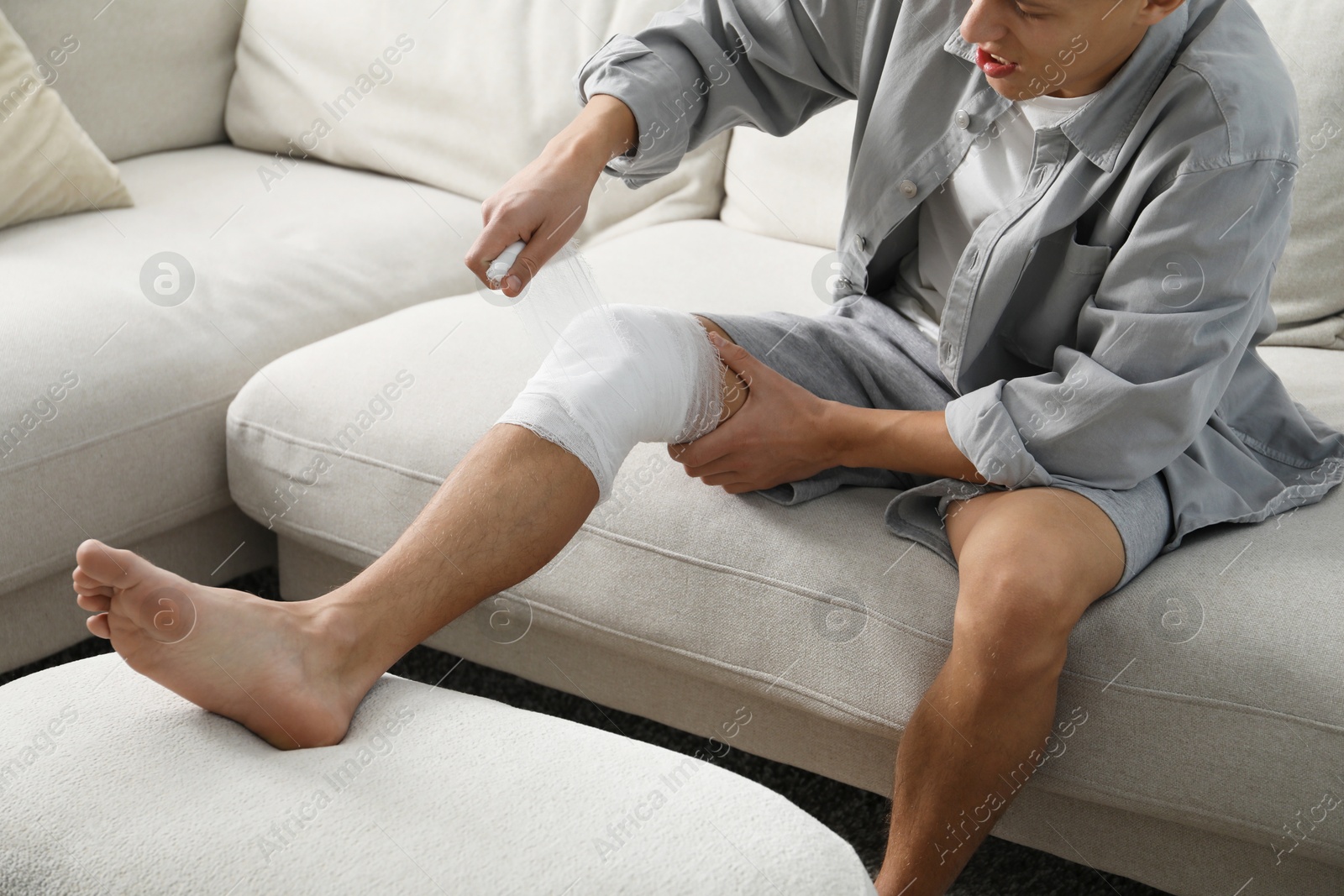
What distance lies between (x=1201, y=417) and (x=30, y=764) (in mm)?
889

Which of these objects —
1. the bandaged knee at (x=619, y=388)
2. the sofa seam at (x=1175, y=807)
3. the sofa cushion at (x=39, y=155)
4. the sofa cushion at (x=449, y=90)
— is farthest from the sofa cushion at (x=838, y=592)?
the sofa cushion at (x=39, y=155)

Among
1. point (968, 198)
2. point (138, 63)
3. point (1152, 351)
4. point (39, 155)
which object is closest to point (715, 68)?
point (968, 198)

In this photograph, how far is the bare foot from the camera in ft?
2.56

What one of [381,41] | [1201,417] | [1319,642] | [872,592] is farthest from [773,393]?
[381,41]

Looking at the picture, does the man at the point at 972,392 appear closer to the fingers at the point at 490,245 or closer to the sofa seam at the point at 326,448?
the fingers at the point at 490,245

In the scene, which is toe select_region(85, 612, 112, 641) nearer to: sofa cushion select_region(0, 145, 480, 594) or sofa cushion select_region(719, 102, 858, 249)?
sofa cushion select_region(0, 145, 480, 594)

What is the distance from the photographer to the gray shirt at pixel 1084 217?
0.89 meters

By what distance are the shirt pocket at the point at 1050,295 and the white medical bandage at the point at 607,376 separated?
0.28m

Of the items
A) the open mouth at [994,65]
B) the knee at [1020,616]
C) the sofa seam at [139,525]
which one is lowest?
the sofa seam at [139,525]

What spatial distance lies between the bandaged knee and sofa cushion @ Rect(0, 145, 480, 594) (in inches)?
20.9

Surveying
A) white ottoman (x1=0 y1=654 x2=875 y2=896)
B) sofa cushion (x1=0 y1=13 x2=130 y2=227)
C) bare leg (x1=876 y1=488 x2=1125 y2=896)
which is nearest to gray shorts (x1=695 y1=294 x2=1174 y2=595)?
bare leg (x1=876 y1=488 x2=1125 y2=896)

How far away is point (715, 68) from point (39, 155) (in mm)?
1014

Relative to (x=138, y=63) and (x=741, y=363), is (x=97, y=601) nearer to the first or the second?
(x=741, y=363)

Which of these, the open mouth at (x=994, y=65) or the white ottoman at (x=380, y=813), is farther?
the open mouth at (x=994, y=65)
